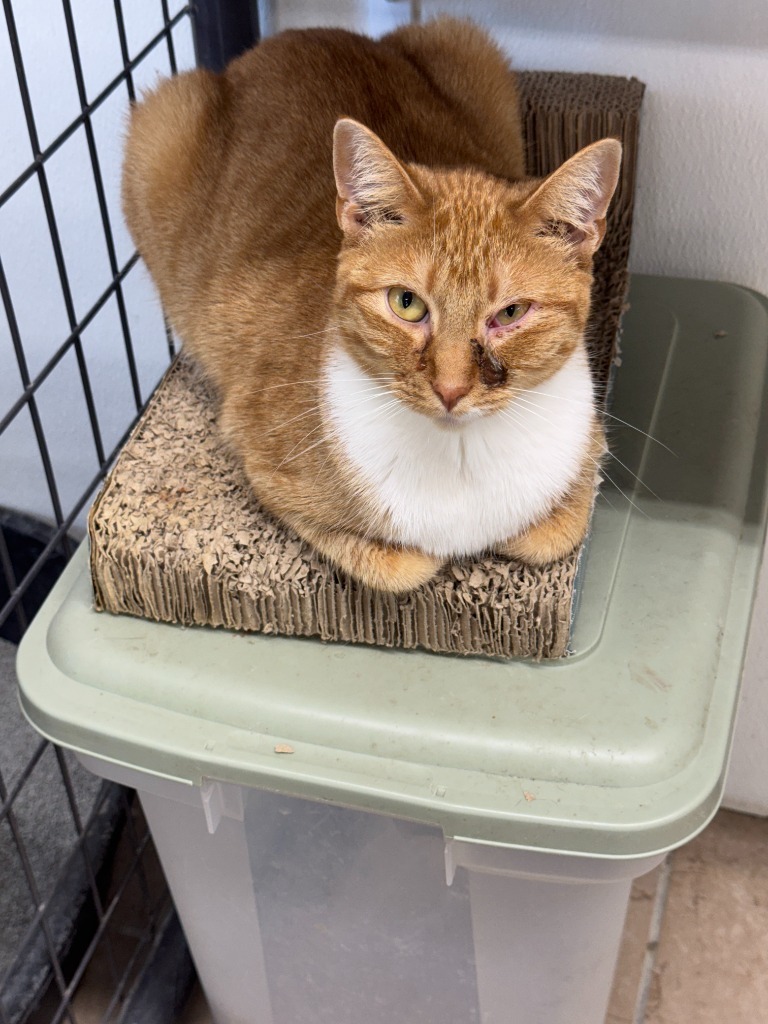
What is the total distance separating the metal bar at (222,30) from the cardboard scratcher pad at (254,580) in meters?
0.48

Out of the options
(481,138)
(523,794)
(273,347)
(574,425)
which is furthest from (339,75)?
(523,794)

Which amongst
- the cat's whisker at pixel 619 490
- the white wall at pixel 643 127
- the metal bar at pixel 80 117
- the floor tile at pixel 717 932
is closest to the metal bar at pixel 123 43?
the metal bar at pixel 80 117

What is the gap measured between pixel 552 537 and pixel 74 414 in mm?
907

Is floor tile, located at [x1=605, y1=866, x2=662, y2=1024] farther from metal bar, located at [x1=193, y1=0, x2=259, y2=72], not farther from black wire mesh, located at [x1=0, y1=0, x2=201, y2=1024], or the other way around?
metal bar, located at [x1=193, y1=0, x2=259, y2=72]

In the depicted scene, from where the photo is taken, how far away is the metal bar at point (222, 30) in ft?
3.59

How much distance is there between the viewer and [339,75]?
3.11 feet

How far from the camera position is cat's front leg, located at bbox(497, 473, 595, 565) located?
2.57 ft

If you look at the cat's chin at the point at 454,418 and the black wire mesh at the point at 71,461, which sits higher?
the cat's chin at the point at 454,418

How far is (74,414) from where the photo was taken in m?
1.49

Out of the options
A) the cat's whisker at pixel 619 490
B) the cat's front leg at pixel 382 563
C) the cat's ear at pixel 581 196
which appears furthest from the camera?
the cat's whisker at pixel 619 490

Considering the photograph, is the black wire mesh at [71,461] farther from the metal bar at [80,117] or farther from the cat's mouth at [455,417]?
the cat's mouth at [455,417]

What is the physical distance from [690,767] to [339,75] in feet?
2.13

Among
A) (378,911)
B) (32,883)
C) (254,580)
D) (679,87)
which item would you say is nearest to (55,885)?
(32,883)

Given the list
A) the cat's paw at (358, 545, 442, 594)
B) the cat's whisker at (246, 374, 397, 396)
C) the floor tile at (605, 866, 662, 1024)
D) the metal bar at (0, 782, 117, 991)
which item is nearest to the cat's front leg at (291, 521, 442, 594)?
the cat's paw at (358, 545, 442, 594)
